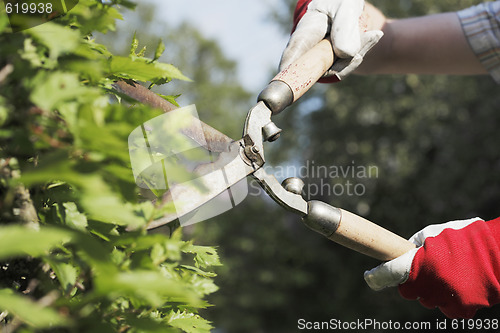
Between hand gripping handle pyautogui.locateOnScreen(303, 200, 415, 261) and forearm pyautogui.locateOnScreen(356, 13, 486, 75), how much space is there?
3.51 feet

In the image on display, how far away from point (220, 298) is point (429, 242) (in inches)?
421

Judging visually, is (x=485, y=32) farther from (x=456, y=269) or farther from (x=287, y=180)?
(x=287, y=180)

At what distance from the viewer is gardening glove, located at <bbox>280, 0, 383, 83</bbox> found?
1.72 metres

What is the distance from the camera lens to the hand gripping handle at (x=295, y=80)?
1416mm

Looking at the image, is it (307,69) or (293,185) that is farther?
(307,69)

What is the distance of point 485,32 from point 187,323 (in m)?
2.16

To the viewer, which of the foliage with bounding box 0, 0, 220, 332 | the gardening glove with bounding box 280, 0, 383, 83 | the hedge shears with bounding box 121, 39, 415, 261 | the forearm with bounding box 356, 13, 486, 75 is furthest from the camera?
the forearm with bounding box 356, 13, 486, 75

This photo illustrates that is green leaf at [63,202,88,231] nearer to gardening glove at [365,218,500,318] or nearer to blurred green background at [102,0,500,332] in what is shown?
gardening glove at [365,218,500,318]

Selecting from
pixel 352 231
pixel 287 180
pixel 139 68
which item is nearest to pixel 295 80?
pixel 287 180

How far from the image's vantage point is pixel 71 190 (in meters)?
0.84

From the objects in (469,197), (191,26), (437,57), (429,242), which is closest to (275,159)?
(469,197)

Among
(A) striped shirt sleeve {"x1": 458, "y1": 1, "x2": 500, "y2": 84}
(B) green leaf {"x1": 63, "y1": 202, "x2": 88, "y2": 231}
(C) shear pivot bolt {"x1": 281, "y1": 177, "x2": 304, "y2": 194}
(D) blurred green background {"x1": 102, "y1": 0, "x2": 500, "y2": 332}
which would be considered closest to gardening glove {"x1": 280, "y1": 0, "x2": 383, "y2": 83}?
(C) shear pivot bolt {"x1": 281, "y1": 177, "x2": 304, "y2": 194}

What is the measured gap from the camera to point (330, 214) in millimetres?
1381

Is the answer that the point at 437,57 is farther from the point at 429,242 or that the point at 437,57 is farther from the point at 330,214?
Answer: the point at 330,214
